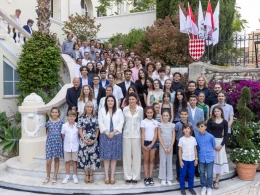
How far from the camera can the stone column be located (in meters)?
6.43

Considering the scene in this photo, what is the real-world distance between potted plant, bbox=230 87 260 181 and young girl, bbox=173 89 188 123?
141 centimetres

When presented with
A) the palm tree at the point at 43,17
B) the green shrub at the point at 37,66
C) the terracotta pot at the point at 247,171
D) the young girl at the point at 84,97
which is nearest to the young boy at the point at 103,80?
the young girl at the point at 84,97

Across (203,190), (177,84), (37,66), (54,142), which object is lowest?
(203,190)

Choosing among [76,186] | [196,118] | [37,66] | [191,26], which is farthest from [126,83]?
[191,26]

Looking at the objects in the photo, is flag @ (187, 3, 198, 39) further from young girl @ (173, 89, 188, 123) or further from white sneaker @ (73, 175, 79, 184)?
white sneaker @ (73, 175, 79, 184)

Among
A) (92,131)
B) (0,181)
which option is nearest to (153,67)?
(92,131)

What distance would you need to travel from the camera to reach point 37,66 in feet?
31.6

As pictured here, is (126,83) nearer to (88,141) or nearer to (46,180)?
(88,141)

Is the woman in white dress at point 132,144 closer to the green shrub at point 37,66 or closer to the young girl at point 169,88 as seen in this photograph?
the young girl at point 169,88

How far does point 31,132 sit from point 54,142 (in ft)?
3.93

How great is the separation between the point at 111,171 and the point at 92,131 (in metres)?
0.86

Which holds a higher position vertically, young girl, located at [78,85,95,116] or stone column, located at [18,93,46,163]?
young girl, located at [78,85,95,116]

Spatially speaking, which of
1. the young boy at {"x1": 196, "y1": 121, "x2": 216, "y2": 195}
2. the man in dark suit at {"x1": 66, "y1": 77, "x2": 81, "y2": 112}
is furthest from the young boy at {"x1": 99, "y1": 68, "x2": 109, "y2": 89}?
the young boy at {"x1": 196, "y1": 121, "x2": 216, "y2": 195}

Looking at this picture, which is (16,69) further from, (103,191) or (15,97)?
(103,191)
